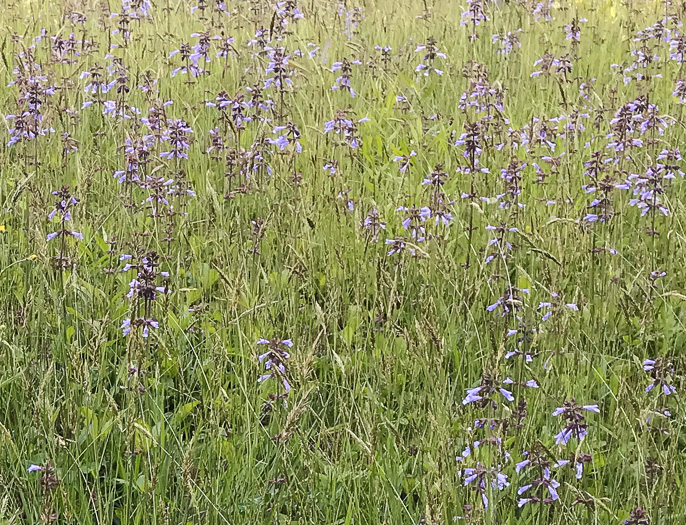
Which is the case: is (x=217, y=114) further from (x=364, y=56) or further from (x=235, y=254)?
(x=235, y=254)

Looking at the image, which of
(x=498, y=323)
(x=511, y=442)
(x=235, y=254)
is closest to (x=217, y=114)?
(x=235, y=254)

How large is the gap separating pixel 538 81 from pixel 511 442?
396cm

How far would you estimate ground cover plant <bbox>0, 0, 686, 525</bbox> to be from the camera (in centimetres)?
171

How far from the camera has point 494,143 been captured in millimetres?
4027

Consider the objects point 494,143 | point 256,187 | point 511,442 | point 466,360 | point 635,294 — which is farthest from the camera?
point 494,143

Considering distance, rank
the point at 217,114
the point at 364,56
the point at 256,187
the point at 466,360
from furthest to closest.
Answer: the point at 364,56, the point at 217,114, the point at 256,187, the point at 466,360

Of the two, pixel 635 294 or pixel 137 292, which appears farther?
pixel 635 294

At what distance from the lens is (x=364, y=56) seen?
535cm

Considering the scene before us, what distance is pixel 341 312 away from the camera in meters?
2.78

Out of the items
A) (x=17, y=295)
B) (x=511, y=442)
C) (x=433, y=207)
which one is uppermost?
(x=433, y=207)

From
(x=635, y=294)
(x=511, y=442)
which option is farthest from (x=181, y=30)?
(x=511, y=442)

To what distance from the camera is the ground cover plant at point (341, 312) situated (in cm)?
171

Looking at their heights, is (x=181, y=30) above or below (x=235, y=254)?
above

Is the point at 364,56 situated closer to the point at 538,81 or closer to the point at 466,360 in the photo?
the point at 538,81
